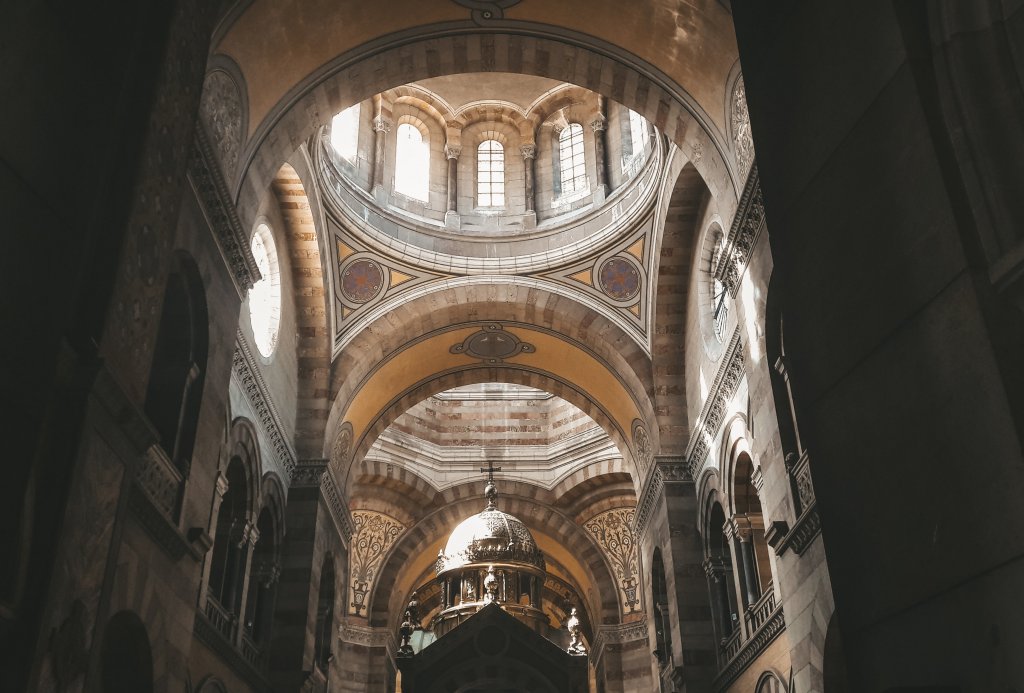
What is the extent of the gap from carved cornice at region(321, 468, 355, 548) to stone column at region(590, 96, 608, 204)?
25.1 ft

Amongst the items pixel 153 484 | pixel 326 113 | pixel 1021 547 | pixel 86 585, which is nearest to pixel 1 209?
pixel 86 585

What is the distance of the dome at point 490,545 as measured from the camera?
20.8 meters

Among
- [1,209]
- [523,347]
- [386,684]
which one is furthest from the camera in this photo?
[386,684]

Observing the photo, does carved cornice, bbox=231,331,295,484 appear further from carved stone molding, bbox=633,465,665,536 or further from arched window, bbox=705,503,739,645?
arched window, bbox=705,503,739,645

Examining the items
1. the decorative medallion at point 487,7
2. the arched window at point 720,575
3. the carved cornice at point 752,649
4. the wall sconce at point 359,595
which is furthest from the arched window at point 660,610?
the wall sconce at point 359,595

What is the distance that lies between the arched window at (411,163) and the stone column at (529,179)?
2.11 meters

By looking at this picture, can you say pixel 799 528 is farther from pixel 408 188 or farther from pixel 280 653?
pixel 408 188

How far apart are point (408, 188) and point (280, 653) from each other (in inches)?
389

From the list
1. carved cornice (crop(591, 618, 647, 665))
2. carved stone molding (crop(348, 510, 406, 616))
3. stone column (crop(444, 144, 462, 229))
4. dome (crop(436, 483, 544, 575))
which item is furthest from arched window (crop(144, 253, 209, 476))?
carved cornice (crop(591, 618, 647, 665))

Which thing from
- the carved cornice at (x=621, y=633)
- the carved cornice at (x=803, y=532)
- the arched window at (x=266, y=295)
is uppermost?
the arched window at (x=266, y=295)

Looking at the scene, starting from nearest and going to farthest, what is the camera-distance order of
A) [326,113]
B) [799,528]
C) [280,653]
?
[799,528] < [326,113] < [280,653]

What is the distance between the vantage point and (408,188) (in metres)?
20.3

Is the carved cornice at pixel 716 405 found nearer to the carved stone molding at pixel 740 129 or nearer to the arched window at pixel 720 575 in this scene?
the arched window at pixel 720 575

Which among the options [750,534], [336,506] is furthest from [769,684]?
[336,506]
